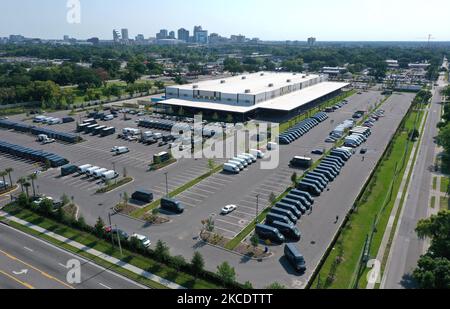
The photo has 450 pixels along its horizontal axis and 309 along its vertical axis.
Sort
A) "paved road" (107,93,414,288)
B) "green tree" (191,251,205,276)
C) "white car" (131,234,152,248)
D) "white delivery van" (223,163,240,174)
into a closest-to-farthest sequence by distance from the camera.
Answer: "green tree" (191,251,205,276) → "paved road" (107,93,414,288) → "white car" (131,234,152,248) → "white delivery van" (223,163,240,174)

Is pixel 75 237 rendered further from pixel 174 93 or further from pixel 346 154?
pixel 174 93

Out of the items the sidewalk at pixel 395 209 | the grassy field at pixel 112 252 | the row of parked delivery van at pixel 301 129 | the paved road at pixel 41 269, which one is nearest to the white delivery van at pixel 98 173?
the grassy field at pixel 112 252

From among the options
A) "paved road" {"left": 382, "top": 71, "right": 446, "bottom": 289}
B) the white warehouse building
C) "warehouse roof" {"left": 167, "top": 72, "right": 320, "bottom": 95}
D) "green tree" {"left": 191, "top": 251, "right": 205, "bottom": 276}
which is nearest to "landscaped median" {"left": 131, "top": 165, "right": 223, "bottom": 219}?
"green tree" {"left": 191, "top": 251, "right": 205, "bottom": 276}

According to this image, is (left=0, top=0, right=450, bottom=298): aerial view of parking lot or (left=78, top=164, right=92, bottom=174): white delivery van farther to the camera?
(left=78, top=164, right=92, bottom=174): white delivery van

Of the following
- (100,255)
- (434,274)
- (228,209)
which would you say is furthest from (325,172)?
(100,255)

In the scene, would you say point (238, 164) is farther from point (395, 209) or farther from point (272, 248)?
point (395, 209)

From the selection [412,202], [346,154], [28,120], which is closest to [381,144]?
[346,154]

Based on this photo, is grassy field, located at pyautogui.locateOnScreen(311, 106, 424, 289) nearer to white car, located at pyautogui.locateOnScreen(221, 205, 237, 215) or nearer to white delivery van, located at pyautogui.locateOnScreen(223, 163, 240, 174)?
white car, located at pyautogui.locateOnScreen(221, 205, 237, 215)

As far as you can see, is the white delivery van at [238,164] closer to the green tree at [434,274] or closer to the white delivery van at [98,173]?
the white delivery van at [98,173]
